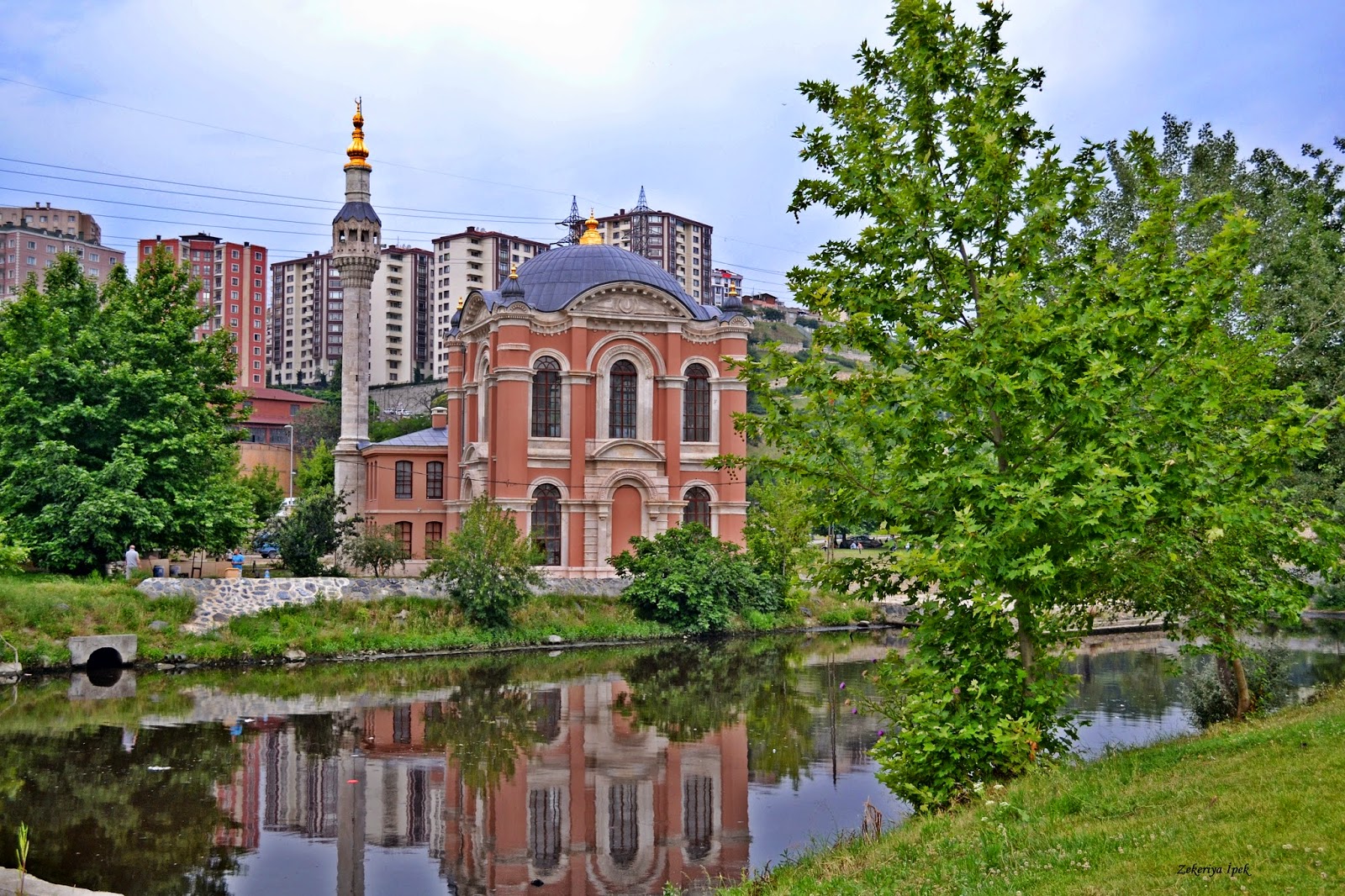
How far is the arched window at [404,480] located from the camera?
142ft

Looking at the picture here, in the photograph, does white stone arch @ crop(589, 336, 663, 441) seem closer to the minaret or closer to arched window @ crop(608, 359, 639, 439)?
arched window @ crop(608, 359, 639, 439)

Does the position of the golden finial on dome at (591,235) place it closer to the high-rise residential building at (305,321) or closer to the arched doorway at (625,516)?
the arched doorway at (625,516)

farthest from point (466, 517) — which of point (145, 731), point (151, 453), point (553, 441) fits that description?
point (145, 731)

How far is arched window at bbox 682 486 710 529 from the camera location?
38875mm

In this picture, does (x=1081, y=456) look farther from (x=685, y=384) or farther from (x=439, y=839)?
(x=685, y=384)

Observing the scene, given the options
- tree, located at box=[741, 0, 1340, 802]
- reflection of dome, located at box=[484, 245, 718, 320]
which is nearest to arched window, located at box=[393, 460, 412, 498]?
reflection of dome, located at box=[484, 245, 718, 320]

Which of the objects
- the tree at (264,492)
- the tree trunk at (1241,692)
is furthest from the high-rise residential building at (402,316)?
the tree trunk at (1241,692)

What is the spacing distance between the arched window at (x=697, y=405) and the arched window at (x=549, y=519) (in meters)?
5.16

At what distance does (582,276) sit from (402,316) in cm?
6130

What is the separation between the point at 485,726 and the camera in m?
20.3

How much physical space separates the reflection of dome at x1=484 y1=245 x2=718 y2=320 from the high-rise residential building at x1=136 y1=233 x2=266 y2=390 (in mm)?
64939

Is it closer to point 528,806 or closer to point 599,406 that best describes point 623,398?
point 599,406

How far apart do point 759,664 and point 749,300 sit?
98423mm

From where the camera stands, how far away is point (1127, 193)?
74.0 feet
